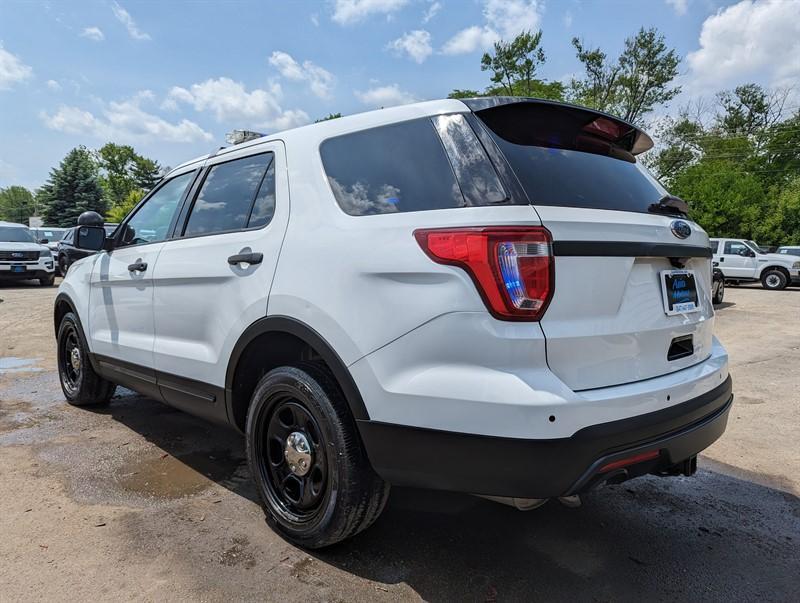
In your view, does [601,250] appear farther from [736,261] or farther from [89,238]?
[736,261]

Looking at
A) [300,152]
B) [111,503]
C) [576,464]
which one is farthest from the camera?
[111,503]

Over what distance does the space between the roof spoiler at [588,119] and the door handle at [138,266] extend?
2.34m

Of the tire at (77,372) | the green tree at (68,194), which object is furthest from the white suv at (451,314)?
the green tree at (68,194)

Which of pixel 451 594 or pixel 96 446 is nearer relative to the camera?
pixel 451 594

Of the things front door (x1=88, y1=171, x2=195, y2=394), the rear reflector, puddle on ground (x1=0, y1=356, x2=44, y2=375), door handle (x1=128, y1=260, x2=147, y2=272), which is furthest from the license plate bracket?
puddle on ground (x1=0, y1=356, x2=44, y2=375)

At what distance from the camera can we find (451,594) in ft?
7.27

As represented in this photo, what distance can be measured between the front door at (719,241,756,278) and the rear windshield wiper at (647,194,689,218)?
19659mm

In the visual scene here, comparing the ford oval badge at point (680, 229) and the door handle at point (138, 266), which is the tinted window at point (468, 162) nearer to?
the ford oval badge at point (680, 229)

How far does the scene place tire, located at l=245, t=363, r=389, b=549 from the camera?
2229mm

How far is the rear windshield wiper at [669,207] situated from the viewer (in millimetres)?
2480

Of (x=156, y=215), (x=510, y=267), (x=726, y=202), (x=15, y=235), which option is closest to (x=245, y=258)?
(x=510, y=267)

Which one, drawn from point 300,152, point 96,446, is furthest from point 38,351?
point 300,152

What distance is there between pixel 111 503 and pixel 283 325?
155cm

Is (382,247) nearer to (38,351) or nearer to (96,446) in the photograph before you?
(96,446)
